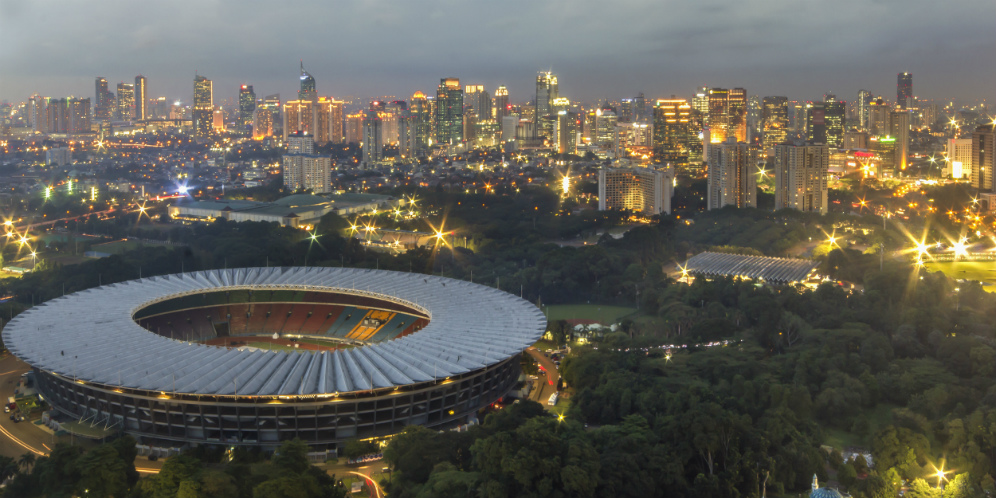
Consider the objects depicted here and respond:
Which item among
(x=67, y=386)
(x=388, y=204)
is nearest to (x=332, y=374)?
(x=67, y=386)

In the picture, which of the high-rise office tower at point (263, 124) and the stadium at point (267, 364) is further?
the high-rise office tower at point (263, 124)

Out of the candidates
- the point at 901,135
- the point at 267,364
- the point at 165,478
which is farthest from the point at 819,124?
the point at 165,478

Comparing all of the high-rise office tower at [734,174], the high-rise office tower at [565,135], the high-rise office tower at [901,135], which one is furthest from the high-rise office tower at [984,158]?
the high-rise office tower at [565,135]

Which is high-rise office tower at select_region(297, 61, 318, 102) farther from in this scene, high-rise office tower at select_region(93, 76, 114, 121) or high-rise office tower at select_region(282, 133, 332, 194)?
high-rise office tower at select_region(282, 133, 332, 194)

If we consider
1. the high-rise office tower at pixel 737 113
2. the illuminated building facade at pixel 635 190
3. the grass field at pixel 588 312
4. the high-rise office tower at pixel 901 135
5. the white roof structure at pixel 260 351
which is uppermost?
the high-rise office tower at pixel 737 113

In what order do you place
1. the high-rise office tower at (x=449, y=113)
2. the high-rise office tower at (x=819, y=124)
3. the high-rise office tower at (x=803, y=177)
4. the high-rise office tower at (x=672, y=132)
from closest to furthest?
the high-rise office tower at (x=803, y=177)
the high-rise office tower at (x=672, y=132)
the high-rise office tower at (x=819, y=124)
the high-rise office tower at (x=449, y=113)

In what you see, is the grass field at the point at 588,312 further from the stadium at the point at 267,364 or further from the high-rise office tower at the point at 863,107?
the high-rise office tower at the point at 863,107

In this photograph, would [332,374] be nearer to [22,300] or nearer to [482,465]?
[482,465]
